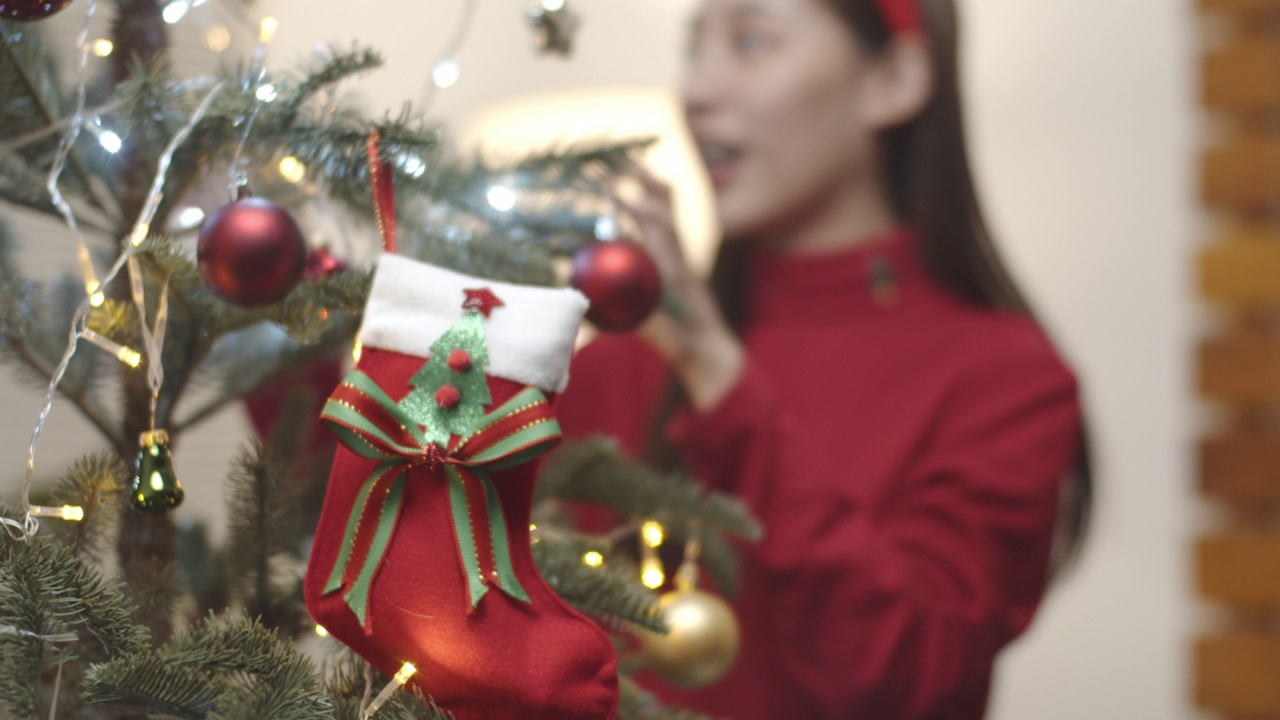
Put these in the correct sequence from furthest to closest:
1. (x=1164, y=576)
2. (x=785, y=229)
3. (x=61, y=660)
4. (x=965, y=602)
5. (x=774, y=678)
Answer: (x=1164, y=576)
(x=785, y=229)
(x=774, y=678)
(x=965, y=602)
(x=61, y=660)

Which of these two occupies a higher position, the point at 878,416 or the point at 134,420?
the point at 134,420

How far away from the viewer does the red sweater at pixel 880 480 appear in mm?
878

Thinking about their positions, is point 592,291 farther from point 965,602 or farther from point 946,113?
point 946,113

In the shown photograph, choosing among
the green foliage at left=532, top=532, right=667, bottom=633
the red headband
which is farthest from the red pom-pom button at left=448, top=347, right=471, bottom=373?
the red headband

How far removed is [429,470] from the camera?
0.47m

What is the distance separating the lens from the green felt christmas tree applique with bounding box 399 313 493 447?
458 mm

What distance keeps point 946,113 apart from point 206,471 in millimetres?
841

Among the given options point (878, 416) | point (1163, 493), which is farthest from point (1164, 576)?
point (878, 416)

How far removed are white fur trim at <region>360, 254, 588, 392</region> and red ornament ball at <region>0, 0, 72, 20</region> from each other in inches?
7.5

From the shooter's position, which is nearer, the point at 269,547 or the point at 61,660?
the point at 61,660

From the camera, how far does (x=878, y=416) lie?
1.06 meters

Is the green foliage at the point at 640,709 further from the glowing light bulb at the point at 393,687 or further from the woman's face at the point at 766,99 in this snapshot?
the woman's face at the point at 766,99

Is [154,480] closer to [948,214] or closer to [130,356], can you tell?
[130,356]

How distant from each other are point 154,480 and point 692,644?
1.28 feet
